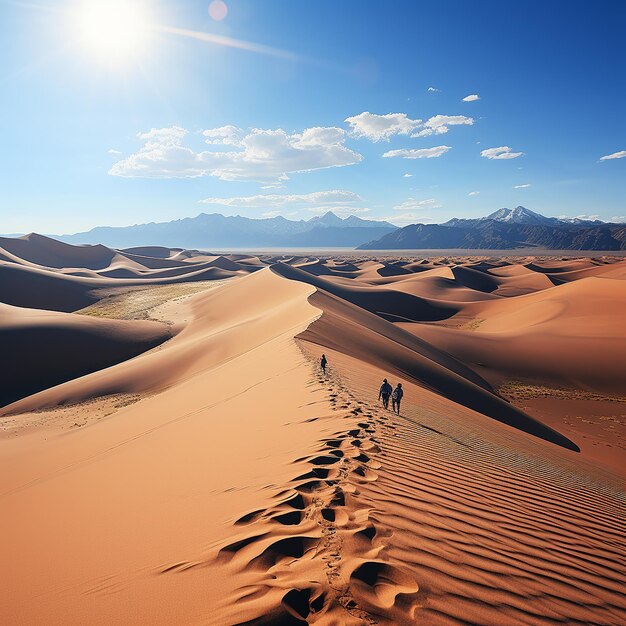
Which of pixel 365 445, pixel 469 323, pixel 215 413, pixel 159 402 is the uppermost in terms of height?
pixel 365 445

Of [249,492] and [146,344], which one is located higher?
[249,492]

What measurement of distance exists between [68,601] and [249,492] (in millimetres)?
1753

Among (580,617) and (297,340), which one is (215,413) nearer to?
(297,340)

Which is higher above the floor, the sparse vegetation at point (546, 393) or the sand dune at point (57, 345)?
the sand dune at point (57, 345)

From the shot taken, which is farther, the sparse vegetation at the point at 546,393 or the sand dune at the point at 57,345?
the sand dune at the point at 57,345

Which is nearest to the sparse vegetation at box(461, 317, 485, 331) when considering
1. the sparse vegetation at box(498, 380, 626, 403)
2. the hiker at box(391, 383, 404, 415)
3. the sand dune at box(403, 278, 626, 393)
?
the sand dune at box(403, 278, 626, 393)

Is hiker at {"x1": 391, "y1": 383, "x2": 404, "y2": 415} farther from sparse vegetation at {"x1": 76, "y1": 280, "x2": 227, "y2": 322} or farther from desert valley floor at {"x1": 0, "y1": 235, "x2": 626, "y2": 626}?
sparse vegetation at {"x1": 76, "y1": 280, "x2": 227, "y2": 322}

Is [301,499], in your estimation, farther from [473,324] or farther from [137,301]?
[137,301]

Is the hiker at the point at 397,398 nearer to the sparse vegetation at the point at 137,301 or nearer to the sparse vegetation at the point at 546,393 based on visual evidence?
the sparse vegetation at the point at 546,393

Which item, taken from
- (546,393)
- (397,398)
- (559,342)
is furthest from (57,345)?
(559,342)

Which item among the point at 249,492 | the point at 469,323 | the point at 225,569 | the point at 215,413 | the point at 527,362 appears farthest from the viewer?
the point at 469,323

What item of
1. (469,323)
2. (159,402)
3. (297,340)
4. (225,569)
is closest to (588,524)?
(225,569)

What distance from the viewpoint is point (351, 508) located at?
3.81m

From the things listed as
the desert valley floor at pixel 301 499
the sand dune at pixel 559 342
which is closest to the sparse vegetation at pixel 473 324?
the sand dune at pixel 559 342
